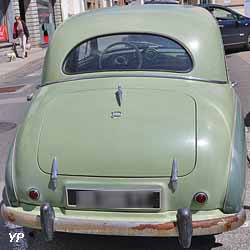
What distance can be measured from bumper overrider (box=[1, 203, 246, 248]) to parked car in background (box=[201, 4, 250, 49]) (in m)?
15.4

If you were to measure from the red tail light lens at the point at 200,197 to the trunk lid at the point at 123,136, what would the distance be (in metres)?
0.16

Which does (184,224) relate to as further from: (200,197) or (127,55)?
(127,55)

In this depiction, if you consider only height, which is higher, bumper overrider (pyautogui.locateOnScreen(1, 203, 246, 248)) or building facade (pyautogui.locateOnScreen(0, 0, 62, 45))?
bumper overrider (pyautogui.locateOnScreen(1, 203, 246, 248))

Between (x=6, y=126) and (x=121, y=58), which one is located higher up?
(x=121, y=58)

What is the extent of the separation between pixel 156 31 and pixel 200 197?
1558 mm

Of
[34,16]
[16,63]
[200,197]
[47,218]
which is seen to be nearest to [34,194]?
[47,218]

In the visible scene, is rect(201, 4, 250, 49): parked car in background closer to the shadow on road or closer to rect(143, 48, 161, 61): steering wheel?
rect(143, 48, 161, 61): steering wheel

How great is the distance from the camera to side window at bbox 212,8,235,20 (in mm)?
18578

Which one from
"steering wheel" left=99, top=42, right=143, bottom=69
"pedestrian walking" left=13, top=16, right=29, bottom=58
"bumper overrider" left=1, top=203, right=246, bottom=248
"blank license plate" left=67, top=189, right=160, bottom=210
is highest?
"steering wheel" left=99, top=42, right=143, bottom=69

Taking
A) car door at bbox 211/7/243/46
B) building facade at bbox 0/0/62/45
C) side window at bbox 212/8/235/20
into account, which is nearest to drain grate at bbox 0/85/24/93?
building facade at bbox 0/0/62/45

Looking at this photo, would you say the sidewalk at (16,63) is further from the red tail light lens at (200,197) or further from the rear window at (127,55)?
the red tail light lens at (200,197)

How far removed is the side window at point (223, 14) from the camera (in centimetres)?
1858

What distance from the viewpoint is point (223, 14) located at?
752 inches

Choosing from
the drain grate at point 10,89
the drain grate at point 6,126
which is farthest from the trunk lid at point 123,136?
the drain grate at point 10,89
